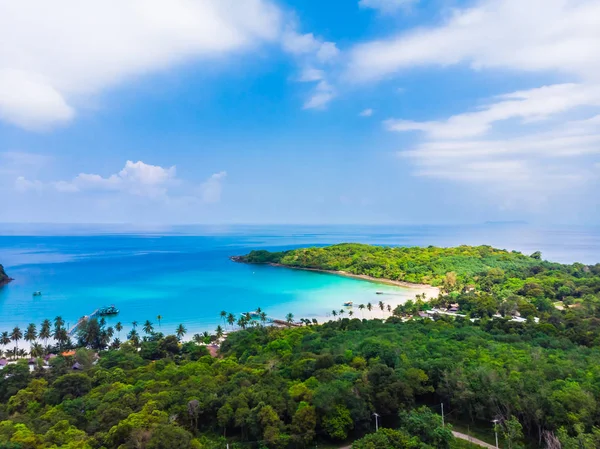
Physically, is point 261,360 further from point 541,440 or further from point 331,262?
point 331,262

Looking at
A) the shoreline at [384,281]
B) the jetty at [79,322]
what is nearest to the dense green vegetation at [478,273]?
the shoreline at [384,281]

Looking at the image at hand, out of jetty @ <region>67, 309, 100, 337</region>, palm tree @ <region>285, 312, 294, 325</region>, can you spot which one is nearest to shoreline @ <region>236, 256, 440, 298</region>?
palm tree @ <region>285, 312, 294, 325</region>

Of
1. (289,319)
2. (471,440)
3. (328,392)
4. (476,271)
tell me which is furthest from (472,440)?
(476,271)

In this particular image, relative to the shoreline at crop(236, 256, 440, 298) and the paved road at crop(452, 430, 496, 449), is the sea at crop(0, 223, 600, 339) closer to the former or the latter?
the shoreline at crop(236, 256, 440, 298)

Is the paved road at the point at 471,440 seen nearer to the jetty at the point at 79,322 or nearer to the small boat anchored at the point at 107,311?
the jetty at the point at 79,322

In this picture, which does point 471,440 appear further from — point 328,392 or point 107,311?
point 107,311
